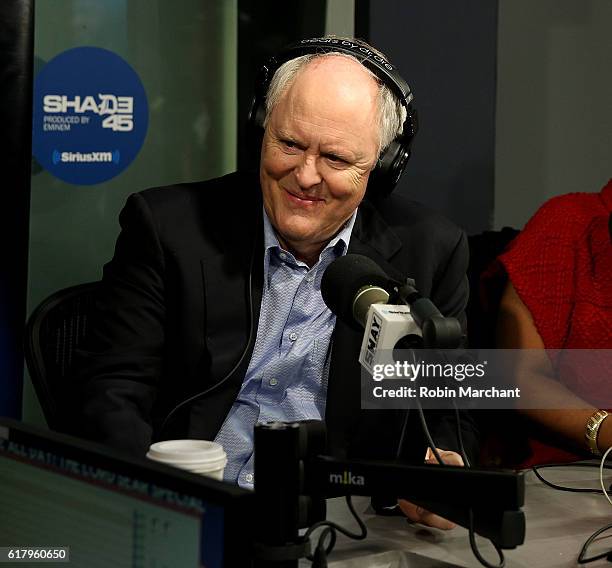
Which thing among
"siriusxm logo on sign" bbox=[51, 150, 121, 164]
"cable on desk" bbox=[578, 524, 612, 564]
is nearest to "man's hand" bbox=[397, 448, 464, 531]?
"cable on desk" bbox=[578, 524, 612, 564]

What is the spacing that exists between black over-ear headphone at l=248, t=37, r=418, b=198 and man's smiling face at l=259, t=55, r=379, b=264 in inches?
0.8

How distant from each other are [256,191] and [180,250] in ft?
0.71

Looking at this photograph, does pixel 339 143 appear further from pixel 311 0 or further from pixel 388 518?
→ pixel 311 0

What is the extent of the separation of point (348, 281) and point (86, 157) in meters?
1.71

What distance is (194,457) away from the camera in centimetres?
99

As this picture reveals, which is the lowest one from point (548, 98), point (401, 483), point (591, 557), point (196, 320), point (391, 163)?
point (591, 557)

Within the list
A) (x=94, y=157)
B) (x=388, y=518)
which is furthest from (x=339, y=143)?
(x=94, y=157)

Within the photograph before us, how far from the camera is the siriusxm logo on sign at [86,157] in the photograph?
2611 mm

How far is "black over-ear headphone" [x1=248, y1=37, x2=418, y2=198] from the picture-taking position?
5.69 feet

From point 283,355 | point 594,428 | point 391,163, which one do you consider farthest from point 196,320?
point 594,428

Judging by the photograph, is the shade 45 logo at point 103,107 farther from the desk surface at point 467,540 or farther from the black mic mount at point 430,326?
the black mic mount at point 430,326

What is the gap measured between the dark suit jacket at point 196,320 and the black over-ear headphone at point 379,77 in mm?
140

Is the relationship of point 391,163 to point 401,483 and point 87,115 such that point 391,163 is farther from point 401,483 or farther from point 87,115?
point 87,115

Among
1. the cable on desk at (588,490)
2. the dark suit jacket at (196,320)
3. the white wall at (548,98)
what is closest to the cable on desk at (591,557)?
the cable on desk at (588,490)
